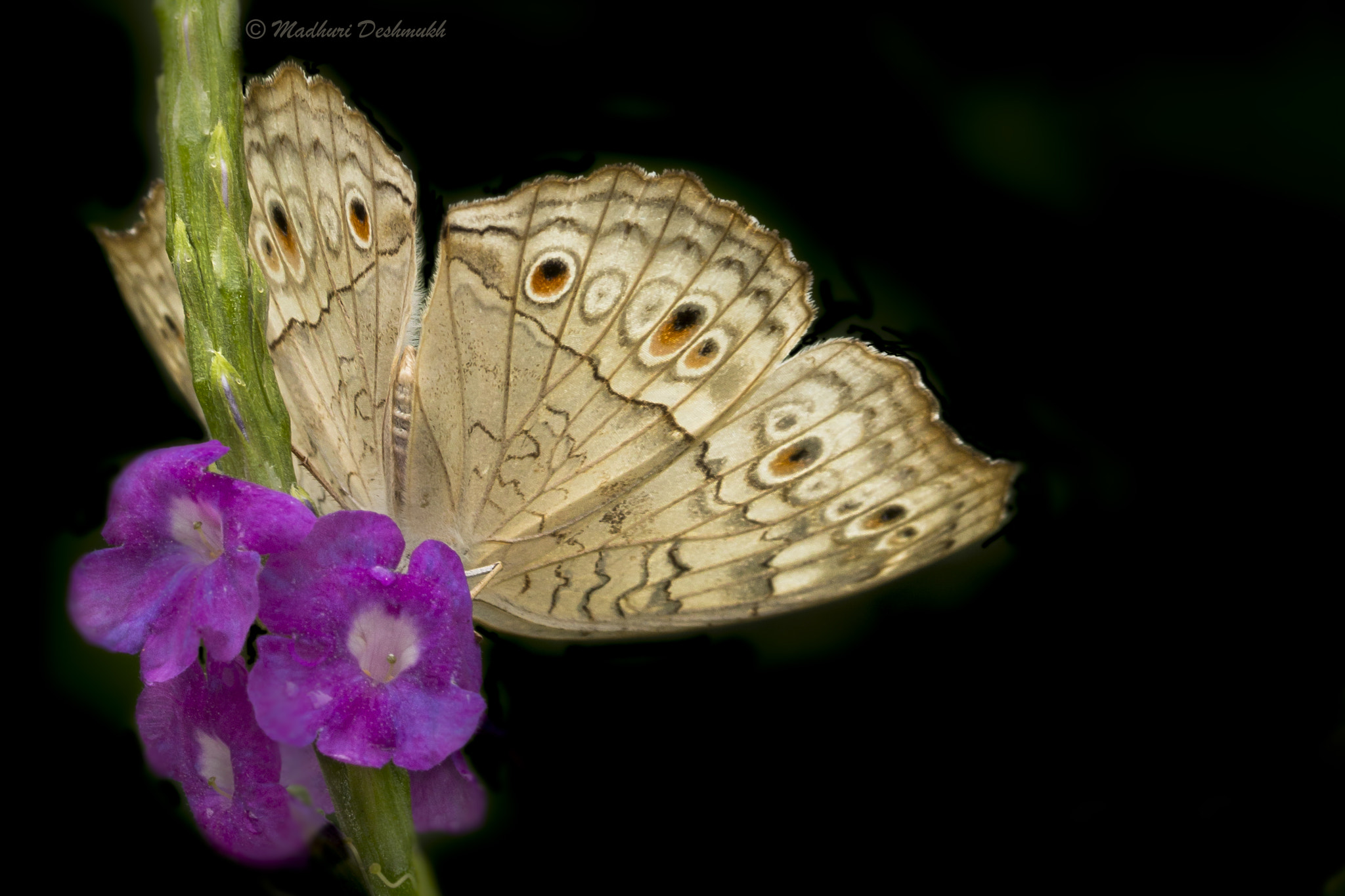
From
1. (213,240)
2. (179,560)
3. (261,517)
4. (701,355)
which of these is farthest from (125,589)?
(701,355)

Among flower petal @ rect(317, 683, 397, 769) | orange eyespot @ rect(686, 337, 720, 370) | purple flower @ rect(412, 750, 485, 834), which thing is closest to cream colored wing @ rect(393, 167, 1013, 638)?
orange eyespot @ rect(686, 337, 720, 370)

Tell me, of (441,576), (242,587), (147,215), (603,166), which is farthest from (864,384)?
(147,215)

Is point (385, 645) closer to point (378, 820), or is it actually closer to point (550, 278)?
point (378, 820)

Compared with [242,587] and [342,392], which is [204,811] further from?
[342,392]

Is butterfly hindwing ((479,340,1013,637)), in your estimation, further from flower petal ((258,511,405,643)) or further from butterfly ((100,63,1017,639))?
flower petal ((258,511,405,643))

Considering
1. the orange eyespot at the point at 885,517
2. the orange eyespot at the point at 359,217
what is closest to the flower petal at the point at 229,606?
the orange eyespot at the point at 359,217
